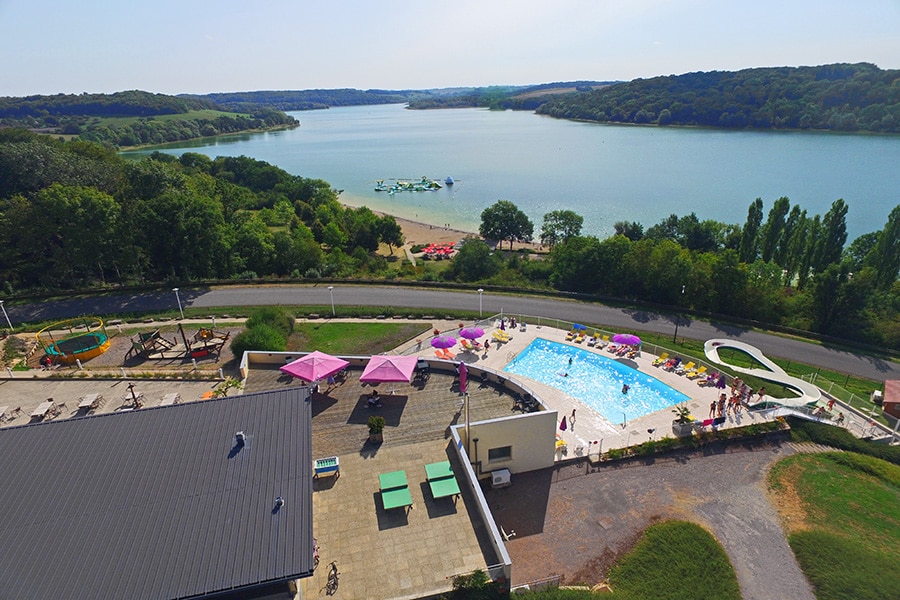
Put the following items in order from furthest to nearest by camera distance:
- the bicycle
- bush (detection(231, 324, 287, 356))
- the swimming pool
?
the swimming pool
bush (detection(231, 324, 287, 356))
the bicycle

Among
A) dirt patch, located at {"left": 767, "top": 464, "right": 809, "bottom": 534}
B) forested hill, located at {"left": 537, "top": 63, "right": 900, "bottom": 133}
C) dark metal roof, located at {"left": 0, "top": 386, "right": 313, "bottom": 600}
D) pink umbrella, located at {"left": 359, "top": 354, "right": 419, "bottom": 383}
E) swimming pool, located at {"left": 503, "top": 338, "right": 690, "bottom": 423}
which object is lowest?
swimming pool, located at {"left": 503, "top": 338, "right": 690, "bottom": 423}


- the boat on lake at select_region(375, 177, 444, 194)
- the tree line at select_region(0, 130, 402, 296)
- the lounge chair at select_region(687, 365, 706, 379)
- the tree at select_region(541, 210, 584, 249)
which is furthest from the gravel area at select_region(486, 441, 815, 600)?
the boat on lake at select_region(375, 177, 444, 194)

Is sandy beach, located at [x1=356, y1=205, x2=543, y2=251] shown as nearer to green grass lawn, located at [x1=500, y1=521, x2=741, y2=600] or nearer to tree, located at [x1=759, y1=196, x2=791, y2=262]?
tree, located at [x1=759, y1=196, x2=791, y2=262]

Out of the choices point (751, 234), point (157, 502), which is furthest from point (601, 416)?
point (751, 234)

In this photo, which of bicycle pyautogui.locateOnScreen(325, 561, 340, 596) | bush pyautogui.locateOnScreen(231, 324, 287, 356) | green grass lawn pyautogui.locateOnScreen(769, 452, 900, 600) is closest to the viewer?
bicycle pyautogui.locateOnScreen(325, 561, 340, 596)

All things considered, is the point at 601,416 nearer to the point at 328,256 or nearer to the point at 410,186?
the point at 328,256

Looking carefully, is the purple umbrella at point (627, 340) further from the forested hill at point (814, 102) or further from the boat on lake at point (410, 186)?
the forested hill at point (814, 102)
